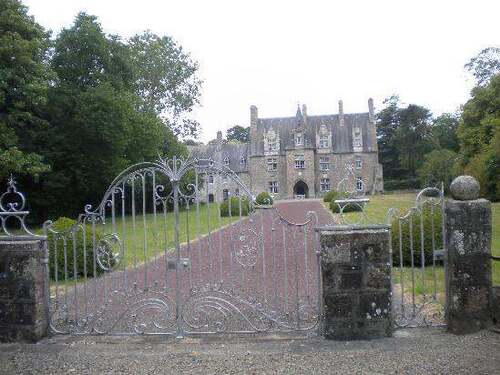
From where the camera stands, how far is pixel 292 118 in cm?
5956

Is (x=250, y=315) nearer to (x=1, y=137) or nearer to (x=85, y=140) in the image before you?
(x=1, y=137)

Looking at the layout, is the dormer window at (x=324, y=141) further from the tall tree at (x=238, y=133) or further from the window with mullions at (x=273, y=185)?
the tall tree at (x=238, y=133)

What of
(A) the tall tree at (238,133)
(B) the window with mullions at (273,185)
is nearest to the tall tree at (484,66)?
(B) the window with mullions at (273,185)

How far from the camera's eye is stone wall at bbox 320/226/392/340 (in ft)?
17.8

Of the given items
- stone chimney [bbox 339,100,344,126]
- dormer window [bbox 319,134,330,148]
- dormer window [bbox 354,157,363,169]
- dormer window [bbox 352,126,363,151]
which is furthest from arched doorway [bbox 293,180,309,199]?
→ stone chimney [bbox 339,100,344,126]

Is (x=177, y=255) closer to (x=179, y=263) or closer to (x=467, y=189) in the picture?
(x=179, y=263)

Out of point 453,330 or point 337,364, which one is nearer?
point 337,364

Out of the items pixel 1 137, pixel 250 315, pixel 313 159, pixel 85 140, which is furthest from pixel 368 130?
pixel 250 315

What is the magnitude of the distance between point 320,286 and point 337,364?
1205 mm

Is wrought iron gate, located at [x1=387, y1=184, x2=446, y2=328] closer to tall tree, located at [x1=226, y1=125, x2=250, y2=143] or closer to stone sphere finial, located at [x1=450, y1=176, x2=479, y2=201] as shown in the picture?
stone sphere finial, located at [x1=450, y1=176, x2=479, y2=201]

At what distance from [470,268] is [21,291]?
5.35 m

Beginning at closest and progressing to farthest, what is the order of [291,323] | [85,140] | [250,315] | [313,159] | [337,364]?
[337,364] < [291,323] < [250,315] < [85,140] < [313,159]

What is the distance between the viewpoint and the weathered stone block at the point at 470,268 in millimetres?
5414

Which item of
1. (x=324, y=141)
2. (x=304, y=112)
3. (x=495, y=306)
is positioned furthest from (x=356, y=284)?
(x=304, y=112)
